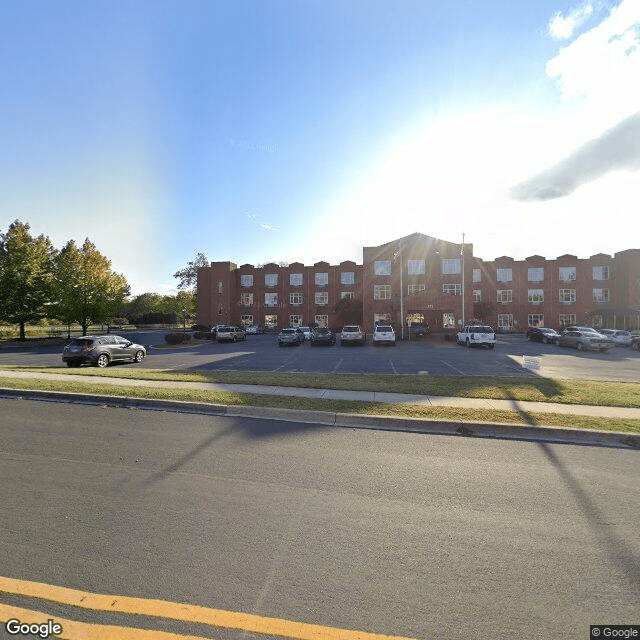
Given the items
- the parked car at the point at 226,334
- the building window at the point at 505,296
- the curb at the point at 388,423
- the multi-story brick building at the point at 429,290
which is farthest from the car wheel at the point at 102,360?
the building window at the point at 505,296

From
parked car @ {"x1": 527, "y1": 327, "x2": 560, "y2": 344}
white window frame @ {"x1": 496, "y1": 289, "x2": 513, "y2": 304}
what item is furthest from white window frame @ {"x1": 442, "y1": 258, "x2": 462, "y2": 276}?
white window frame @ {"x1": 496, "y1": 289, "x2": 513, "y2": 304}

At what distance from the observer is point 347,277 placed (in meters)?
58.2

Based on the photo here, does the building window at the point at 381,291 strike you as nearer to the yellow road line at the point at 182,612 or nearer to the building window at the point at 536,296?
the building window at the point at 536,296

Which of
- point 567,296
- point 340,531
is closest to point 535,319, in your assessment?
point 567,296

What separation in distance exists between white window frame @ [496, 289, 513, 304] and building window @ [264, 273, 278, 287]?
35.6 meters

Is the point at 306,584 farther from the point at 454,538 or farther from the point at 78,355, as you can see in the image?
the point at 78,355

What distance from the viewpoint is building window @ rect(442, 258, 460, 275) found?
42500mm

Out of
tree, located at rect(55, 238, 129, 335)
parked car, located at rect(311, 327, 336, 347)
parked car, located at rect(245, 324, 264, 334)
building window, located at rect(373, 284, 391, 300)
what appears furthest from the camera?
parked car, located at rect(245, 324, 264, 334)

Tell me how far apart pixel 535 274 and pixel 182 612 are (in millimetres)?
60950

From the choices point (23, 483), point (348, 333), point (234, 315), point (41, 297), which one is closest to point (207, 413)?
point (23, 483)

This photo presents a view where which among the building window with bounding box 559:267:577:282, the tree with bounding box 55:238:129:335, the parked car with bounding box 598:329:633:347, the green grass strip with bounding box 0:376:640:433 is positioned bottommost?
the parked car with bounding box 598:329:633:347

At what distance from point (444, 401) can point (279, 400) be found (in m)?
4.11

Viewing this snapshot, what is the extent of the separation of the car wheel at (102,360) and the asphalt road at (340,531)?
489 inches

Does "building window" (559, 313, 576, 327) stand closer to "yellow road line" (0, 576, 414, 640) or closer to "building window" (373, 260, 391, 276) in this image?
"building window" (373, 260, 391, 276)
